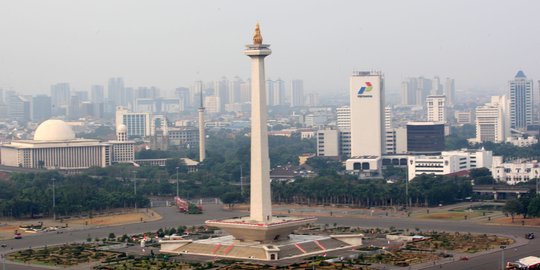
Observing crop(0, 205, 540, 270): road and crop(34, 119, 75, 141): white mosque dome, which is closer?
crop(0, 205, 540, 270): road

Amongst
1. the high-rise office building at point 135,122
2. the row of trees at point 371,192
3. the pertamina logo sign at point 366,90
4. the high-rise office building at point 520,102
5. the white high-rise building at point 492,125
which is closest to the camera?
the row of trees at point 371,192

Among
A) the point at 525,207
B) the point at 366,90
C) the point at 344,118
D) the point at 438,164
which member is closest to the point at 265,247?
the point at 525,207

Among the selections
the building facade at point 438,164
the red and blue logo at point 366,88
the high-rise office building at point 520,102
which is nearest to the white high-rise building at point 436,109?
the high-rise office building at point 520,102

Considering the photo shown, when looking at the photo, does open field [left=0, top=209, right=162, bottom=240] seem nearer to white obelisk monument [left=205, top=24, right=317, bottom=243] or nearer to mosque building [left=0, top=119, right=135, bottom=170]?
white obelisk monument [left=205, top=24, right=317, bottom=243]

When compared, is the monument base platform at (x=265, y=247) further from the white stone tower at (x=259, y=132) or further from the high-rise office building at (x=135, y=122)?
the high-rise office building at (x=135, y=122)

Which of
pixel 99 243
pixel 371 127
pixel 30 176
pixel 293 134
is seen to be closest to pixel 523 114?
pixel 293 134

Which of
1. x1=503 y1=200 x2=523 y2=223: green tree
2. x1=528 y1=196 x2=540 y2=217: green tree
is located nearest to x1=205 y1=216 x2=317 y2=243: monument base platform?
x1=503 y1=200 x2=523 y2=223: green tree
